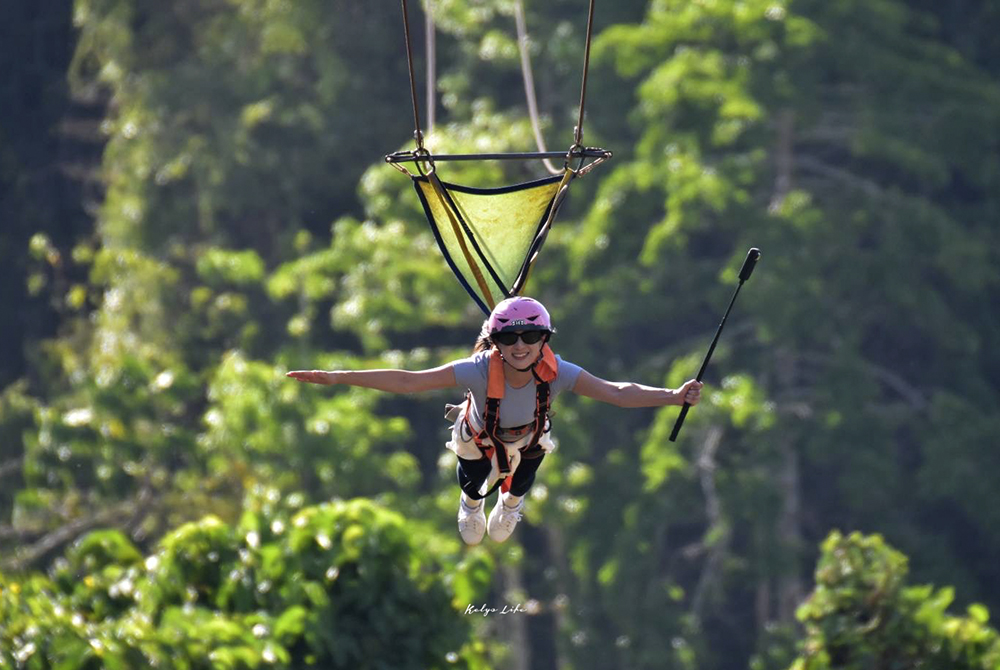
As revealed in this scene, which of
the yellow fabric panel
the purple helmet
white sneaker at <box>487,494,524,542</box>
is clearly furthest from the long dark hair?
white sneaker at <box>487,494,524,542</box>

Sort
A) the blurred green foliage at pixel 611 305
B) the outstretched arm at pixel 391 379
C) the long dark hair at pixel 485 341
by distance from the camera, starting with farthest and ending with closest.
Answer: the blurred green foliage at pixel 611 305 → the long dark hair at pixel 485 341 → the outstretched arm at pixel 391 379

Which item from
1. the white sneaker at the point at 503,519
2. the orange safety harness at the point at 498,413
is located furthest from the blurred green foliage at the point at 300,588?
the orange safety harness at the point at 498,413

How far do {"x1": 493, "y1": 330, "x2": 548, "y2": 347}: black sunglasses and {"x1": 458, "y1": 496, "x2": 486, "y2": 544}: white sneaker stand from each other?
1.71 metres

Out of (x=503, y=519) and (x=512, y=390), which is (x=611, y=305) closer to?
(x=503, y=519)

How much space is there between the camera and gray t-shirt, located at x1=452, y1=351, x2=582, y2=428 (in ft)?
33.8

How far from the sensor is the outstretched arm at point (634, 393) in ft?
31.8

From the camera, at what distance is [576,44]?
25047 millimetres

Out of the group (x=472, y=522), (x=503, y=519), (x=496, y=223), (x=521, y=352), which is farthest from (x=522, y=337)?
(x=472, y=522)

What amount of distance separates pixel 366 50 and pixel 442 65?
1009 millimetres

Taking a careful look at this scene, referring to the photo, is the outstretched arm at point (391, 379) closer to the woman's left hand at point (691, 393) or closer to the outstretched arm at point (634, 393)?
the outstretched arm at point (634, 393)

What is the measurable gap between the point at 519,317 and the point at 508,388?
1.77ft

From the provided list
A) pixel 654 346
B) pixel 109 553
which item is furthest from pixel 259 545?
pixel 654 346

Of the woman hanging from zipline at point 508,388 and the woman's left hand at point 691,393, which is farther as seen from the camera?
the woman hanging from zipline at point 508,388

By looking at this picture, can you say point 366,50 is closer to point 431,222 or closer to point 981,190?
point 981,190
